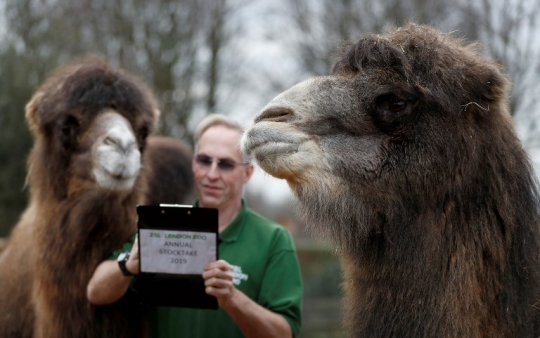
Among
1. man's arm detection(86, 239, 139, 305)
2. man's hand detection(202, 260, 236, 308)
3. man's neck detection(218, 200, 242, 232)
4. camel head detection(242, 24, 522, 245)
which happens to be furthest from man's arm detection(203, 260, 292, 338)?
camel head detection(242, 24, 522, 245)

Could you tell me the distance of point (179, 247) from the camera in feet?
13.6

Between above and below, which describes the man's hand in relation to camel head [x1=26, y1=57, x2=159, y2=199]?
below

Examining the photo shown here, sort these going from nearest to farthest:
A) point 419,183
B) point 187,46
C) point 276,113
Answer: point 419,183
point 276,113
point 187,46

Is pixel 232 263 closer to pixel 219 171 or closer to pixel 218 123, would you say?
pixel 219 171

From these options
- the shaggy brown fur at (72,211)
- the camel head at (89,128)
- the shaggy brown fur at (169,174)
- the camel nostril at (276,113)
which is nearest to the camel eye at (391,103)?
the camel nostril at (276,113)

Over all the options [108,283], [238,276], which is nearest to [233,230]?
[238,276]

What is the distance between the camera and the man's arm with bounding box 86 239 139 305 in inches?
177

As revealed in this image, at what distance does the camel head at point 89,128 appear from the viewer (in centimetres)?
500

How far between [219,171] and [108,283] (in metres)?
0.93

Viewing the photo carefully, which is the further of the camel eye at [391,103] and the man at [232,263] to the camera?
the man at [232,263]

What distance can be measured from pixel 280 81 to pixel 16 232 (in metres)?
8.79

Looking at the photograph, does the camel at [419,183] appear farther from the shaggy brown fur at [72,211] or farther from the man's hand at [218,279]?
the shaggy brown fur at [72,211]

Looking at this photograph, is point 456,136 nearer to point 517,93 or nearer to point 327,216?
point 327,216

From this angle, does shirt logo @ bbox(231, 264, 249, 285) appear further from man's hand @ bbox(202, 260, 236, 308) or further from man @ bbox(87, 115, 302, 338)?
man's hand @ bbox(202, 260, 236, 308)
